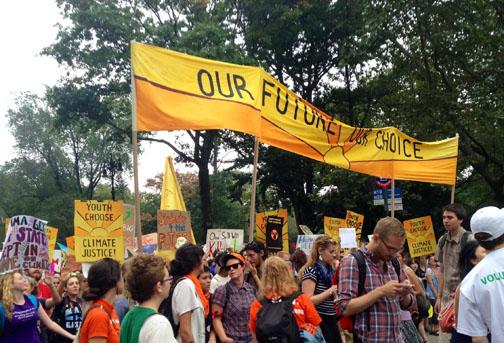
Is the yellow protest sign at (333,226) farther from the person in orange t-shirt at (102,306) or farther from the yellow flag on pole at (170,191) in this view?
the person in orange t-shirt at (102,306)

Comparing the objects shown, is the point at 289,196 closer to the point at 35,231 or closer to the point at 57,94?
the point at 57,94

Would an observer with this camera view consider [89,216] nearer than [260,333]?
No

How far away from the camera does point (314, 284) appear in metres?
6.66

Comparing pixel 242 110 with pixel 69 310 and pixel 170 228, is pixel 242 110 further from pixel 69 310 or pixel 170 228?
pixel 69 310

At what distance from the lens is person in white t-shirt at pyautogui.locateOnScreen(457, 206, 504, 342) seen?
3590 mm

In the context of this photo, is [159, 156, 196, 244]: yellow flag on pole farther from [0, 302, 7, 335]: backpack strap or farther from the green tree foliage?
the green tree foliage

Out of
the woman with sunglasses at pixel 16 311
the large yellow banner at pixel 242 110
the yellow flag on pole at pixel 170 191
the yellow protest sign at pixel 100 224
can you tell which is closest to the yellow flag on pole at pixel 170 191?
the yellow flag on pole at pixel 170 191

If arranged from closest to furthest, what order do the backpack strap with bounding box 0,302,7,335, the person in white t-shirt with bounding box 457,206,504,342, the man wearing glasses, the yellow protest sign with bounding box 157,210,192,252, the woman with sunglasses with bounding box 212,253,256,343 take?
the person in white t-shirt with bounding box 457,206,504,342
the backpack strap with bounding box 0,302,7,335
the woman with sunglasses with bounding box 212,253,256,343
the man wearing glasses
the yellow protest sign with bounding box 157,210,192,252

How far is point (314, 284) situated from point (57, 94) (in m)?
23.0

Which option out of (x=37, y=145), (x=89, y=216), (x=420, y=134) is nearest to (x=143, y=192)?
(x=37, y=145)

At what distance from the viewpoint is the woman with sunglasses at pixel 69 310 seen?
7.44m

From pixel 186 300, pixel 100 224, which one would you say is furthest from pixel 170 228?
pixel 186 300

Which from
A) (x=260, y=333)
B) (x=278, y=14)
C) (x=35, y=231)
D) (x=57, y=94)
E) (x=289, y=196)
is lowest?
(x=260, y=333)

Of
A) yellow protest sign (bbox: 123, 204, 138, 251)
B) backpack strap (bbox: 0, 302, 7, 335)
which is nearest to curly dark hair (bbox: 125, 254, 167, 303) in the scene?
backpack strap (bbox: 0, 302, 7, 335)
